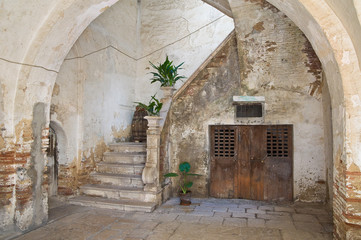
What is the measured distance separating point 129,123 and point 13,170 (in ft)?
15.0

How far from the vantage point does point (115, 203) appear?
5828mm

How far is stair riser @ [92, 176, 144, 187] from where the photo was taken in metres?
6.38

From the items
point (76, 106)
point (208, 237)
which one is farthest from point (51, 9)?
point (208, 237)

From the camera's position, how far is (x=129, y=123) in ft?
29.2

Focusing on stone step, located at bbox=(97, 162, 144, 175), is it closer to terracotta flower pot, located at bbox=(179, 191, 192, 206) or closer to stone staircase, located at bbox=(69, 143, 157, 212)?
stone staircase, located at bbox=(69, 143, 157, 212)

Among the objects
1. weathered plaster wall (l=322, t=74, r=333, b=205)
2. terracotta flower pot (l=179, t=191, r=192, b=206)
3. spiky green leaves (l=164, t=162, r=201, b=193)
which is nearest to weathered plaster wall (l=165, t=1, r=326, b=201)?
weathered plaster wall (l=322, t=74, r=333, b=205)

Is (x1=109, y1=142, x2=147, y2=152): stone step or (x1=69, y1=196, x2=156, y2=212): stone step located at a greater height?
(x1=109, y1=142, x2=147, y2=152): stone step

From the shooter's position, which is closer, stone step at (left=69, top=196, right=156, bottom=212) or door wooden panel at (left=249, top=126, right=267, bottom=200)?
stone step at (left=69, top=196, right=156, bottom=212)

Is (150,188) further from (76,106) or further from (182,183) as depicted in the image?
(76,106)

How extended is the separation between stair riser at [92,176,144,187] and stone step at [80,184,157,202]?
0.14 m

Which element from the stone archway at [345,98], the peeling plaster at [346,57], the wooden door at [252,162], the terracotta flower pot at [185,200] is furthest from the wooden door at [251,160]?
the peeling plaster at [346,57]

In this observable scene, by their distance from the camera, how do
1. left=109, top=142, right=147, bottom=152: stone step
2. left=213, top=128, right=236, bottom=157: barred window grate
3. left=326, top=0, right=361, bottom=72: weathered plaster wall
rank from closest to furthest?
left=326, top=0, right=361, bottom=72: weathered plaster wall, left=213, top=128, right=236, bottom=157: barred window grate, left=109, top=142, right=147, bottom=152: stone step

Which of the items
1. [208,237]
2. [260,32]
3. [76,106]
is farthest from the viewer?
[76,106]

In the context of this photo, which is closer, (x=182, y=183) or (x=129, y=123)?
(x=182, y=183)
